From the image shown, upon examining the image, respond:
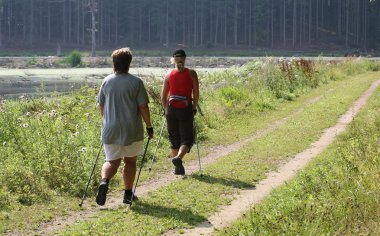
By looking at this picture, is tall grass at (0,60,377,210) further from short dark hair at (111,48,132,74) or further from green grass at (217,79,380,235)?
green grass at (217,79,380,235)

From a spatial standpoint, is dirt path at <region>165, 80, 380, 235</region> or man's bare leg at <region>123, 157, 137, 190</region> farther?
man's bare leg at <region>123, 157, 137, 190</region>

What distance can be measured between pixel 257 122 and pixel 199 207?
8718 mm

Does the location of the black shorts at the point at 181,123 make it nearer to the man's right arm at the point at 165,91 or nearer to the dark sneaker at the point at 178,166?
the man's right arm at the point at 165,91

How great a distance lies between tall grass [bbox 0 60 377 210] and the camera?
9.30 metres

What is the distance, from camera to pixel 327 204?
6.71 meters

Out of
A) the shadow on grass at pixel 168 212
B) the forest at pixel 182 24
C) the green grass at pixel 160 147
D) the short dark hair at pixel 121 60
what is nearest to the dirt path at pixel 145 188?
the green grass at pixel 160 147

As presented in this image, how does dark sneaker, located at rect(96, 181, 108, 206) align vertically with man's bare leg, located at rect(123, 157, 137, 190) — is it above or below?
below

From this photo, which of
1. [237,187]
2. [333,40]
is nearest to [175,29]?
[333,40]

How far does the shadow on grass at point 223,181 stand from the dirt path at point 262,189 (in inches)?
6.6

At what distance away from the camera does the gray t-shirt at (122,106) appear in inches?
307

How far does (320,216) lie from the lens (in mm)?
6301

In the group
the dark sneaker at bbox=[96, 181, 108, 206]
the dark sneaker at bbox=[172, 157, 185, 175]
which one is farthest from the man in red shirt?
the dark sneaker at bbox=[96, 181, 108, 206]

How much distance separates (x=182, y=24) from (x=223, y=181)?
9613 cm

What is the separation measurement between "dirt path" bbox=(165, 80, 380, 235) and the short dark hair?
2.12 meters
